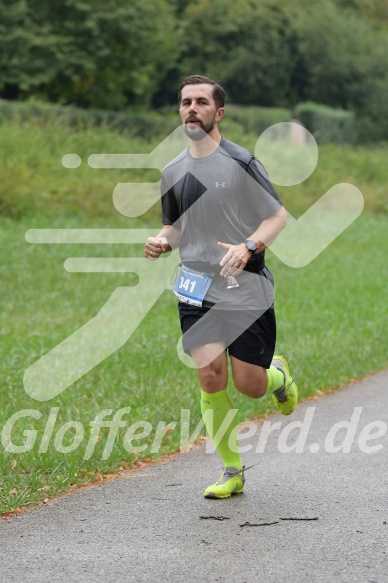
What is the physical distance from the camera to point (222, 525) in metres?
5.03

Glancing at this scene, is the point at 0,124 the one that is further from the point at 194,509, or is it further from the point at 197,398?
the point at 194,509

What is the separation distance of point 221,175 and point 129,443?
2.12m

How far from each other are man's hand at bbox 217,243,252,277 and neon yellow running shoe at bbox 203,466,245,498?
3.64ft

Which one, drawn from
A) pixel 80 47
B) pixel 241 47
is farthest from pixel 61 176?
pixel 241 47

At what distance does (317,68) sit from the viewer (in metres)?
52.2

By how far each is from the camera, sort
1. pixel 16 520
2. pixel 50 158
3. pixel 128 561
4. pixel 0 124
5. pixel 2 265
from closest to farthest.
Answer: pixel 128 561 < pixel 16 520 < pixel 2 265 < pixel 50 158 < pixel 0 124

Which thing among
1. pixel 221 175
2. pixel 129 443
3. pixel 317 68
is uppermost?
pixel 221 175

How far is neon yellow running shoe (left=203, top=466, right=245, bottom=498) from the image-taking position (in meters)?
5.55

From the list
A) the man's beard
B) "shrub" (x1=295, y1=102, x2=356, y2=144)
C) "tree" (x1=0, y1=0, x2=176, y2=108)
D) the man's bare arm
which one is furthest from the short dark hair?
"shrub" (x1=295, y1=102, x2=356, y2=144)

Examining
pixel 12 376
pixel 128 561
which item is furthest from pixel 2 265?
pixel 128 561

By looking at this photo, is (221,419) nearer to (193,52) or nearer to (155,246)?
(155,246)

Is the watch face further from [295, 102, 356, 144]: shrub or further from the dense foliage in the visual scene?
[295, 102, 356, 144]: shrub

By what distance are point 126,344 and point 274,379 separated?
4548mm

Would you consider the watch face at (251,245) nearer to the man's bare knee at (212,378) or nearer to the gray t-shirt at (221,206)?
the gray t-shirt at (221,206)
